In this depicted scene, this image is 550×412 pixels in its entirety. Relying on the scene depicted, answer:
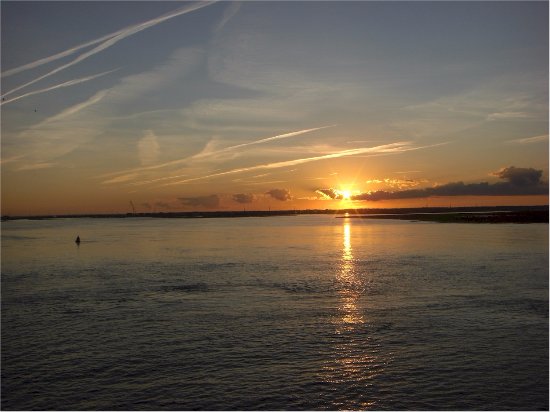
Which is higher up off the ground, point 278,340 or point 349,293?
point 278,340

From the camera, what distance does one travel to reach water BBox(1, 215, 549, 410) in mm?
20422

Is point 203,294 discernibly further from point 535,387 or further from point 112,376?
point 535,387

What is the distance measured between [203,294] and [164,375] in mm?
18868

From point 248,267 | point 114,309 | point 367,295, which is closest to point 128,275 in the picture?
point 248,267

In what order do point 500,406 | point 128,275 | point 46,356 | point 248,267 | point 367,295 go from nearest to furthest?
1. point 500,406
2. point 46,356
3. point 367,295
4. point 128,275
5. point 248,267

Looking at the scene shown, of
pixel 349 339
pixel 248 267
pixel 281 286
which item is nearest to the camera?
pixel 349 339

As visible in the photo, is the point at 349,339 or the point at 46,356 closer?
the point at 46,356

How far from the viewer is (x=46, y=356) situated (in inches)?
994

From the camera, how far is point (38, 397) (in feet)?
67.4

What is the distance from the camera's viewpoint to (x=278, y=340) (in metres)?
27.2

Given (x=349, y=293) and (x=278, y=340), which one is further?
(x=349, y=293)

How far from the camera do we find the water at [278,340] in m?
20.4

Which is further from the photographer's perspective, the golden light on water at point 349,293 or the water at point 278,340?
the golden light on water at point 349,293

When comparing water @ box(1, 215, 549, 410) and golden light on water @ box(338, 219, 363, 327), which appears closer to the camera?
water @ box(1, 215, 549, 410)
